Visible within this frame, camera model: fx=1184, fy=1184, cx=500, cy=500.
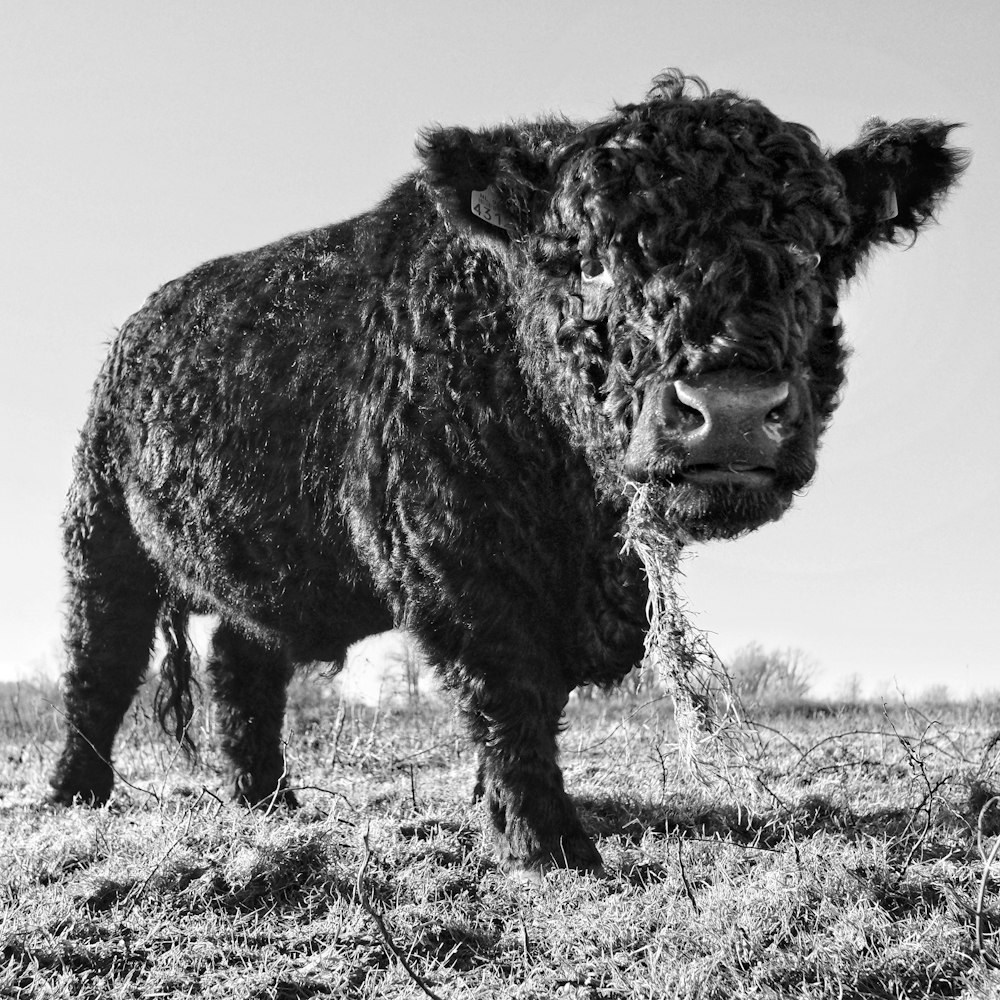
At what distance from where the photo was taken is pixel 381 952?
152 inches

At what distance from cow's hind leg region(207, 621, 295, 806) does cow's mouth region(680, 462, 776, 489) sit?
3167mm

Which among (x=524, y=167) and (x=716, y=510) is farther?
(x=524, y=167)

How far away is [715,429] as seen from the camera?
3738 millimetres

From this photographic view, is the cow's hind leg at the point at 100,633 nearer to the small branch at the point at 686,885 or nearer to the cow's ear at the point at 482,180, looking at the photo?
the cow's ear at the point at 482,180

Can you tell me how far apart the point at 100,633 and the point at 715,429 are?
4.20 metres

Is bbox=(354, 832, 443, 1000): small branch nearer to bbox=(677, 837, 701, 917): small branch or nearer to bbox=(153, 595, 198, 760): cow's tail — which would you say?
bbox=(677, 837, 701, 917): small branch

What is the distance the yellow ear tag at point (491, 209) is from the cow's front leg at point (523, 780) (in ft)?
5.75

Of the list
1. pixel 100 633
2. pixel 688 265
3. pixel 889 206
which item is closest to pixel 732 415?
pixel 688 265

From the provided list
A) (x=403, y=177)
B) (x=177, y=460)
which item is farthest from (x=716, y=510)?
(x=177, y=460)

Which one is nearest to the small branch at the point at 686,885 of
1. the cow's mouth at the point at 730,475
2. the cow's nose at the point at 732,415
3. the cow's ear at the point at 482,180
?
the cow's mouth at the point at 730,475

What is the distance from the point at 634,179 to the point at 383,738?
5.71 m

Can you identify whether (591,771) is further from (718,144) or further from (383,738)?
(718,144)

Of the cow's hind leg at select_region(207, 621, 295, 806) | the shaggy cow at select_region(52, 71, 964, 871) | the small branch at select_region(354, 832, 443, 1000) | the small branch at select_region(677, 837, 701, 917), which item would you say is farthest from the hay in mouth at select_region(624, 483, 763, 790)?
the cow's hind leg at select_region(207, 621, 295, 806)

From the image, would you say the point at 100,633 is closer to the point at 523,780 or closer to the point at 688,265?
the point at 523,780
